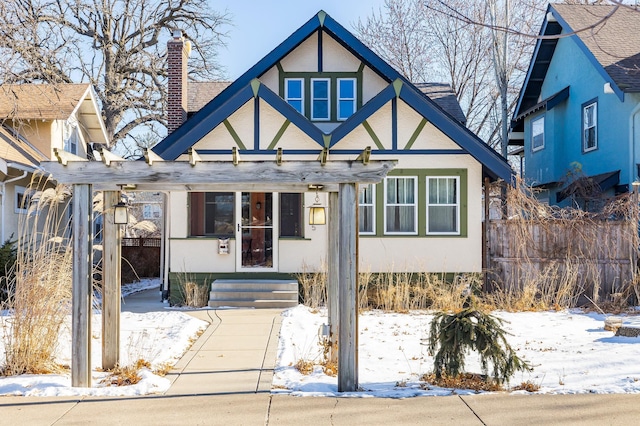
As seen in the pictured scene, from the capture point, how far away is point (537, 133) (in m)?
21.3

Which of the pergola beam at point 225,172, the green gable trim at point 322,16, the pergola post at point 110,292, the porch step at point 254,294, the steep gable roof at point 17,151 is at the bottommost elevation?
the porch step at point 254,294

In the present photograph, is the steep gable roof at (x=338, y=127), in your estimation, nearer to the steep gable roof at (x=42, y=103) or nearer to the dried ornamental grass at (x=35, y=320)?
the steep gable roof at (x=42, y=103)

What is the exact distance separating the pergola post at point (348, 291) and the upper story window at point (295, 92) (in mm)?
8619

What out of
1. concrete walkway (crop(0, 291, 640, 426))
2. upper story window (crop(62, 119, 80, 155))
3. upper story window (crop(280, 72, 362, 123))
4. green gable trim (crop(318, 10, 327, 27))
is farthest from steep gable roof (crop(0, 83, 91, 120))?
concrete walkway (crop(0, 291, 640, 426))

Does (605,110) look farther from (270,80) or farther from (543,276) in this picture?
(270,80)

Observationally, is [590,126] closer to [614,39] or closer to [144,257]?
[614,39]

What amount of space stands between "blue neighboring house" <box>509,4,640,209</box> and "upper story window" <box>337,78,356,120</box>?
5.06 metres

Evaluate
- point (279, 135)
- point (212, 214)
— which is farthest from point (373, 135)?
point (212, 214)

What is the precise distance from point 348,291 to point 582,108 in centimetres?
1398

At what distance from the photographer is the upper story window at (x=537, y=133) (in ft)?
68.7

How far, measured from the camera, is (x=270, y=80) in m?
15.1

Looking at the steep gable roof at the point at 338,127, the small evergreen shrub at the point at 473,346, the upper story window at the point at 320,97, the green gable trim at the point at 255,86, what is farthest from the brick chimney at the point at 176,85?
the small evergreen shrub at the point at 473,346

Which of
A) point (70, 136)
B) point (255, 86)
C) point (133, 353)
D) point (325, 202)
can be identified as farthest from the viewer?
point (70, 136)

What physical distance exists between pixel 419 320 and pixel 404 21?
1909 centimetres
